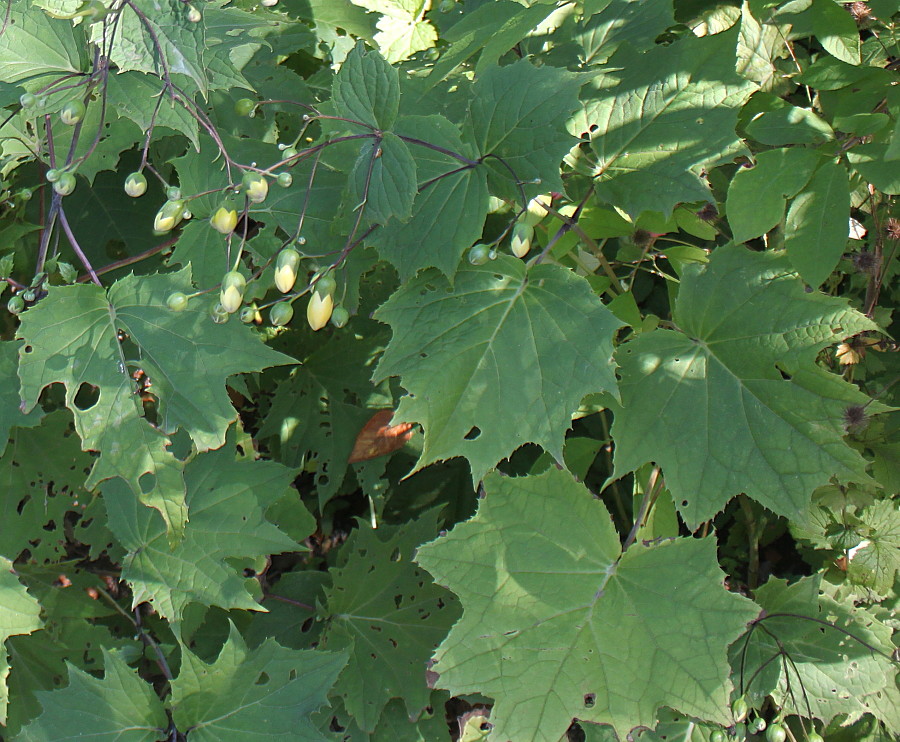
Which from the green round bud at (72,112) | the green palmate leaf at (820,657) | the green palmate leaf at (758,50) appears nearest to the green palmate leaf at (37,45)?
the green round bud at (72,112)

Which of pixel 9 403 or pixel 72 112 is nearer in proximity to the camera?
pixel 72 112

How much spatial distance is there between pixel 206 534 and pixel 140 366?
1.85 feet

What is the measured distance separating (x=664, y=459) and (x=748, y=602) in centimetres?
35

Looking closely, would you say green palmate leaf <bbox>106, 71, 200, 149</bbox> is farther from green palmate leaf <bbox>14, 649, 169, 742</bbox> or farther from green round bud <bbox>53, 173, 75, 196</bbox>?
green palmate leaf <bbox>14, 649, 169, 742</bbox>

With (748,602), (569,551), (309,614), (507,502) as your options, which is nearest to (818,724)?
(748,602)

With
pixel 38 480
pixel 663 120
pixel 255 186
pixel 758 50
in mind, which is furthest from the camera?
pixel 38 480

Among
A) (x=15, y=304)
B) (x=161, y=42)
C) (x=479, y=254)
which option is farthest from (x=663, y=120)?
(x=15, y=304)

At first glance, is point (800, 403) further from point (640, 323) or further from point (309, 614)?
point (309, 614)

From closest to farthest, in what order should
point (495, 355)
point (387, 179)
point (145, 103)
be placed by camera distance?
point (387, 179)
point (495, 355)
point (145, 103)

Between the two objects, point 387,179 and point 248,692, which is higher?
point 387,179

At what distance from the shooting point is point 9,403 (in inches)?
76.7

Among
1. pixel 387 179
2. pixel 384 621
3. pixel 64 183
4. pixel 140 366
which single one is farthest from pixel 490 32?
pixel 384 621

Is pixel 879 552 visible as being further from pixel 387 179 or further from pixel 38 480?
pixel 38 480

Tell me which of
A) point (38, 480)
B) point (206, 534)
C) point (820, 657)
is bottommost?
point (820, 657)
